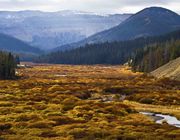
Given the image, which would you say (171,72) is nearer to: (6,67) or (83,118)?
(6,67)

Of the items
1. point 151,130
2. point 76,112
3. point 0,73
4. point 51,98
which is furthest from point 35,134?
point 0,73

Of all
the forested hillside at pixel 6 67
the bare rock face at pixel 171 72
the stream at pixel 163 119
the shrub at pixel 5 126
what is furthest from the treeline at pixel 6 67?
the shrub at pixel 5 126

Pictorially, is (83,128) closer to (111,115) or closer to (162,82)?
(111,115)

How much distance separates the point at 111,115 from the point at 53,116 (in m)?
10.2

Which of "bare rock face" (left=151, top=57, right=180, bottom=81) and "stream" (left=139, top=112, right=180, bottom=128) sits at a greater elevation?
"bare rock face" (left=151, top=57, right=180, bottom=81)

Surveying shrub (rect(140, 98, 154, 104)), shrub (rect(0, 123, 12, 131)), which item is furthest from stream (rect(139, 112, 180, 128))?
shrub (rect(0, 123, 12, 131))

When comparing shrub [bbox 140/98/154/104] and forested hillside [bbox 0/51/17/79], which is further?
forested hillside [bbox 0/51/17/79]

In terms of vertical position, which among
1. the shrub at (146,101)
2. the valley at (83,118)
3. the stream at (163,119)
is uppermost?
the valley at (83,118)

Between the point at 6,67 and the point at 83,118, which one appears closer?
the point at 83,118

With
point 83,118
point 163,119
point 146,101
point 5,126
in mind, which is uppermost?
point 5,126

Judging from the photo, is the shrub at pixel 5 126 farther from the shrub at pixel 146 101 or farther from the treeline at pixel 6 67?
the treeline at pixel 6 67

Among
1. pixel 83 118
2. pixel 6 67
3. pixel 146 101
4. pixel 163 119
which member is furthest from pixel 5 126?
pixel 6 67

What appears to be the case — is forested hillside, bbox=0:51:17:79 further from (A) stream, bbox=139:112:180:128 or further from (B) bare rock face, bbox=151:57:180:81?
(A) stream, bbox=139:112:180:128

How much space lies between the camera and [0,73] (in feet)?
591
